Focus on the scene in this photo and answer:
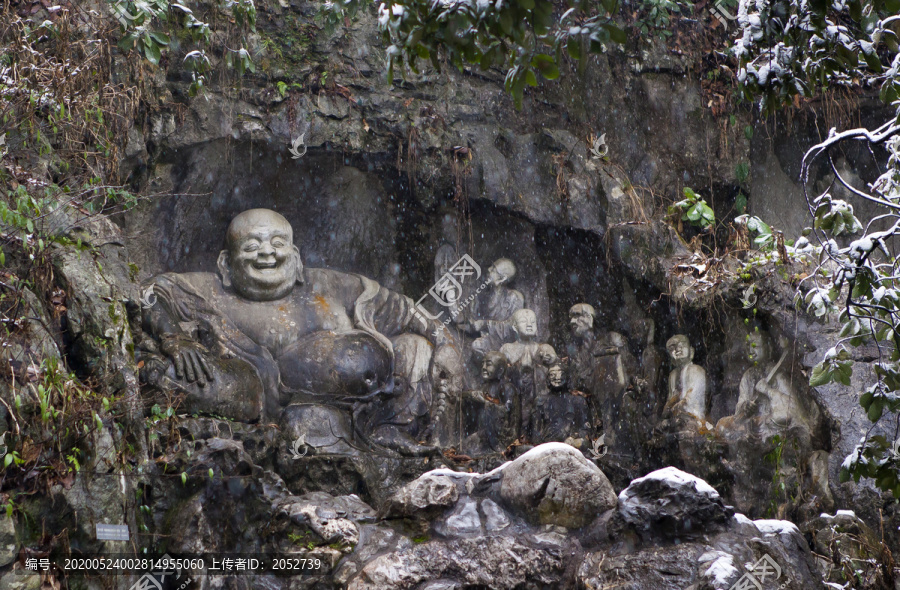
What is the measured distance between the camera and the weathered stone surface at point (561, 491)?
186 inches

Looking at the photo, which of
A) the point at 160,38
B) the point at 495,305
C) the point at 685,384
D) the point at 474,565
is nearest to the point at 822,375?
the point at 474,565

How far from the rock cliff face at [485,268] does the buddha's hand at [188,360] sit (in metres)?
0.39

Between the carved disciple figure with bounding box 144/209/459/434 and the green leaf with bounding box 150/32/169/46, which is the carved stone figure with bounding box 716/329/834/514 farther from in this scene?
the green leaf with bounding box 150/32/169/46

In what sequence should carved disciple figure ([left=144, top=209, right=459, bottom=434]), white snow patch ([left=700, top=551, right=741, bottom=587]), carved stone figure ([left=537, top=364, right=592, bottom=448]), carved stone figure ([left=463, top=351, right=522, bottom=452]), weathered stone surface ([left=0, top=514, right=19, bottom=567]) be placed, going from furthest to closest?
carved stone figure ([left=537, top=364, right=592, bottom=448]) → carved stone figure ([left=463, top=351, right=522, bottom=452]) → carved disciple figure ([left=144, top=209, right=459, bottom=434]) → weathered stone surface ([left=0, top=514, right=19, bottom=567]) → white snow patch ([left=700, top=551, right=741, bottom=587])

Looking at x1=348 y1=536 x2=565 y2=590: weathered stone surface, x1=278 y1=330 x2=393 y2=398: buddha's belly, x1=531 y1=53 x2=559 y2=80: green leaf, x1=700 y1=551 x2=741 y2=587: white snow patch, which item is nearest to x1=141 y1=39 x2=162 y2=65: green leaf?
x1=278 y1=330 x2=393 y2=398: buddha's belly

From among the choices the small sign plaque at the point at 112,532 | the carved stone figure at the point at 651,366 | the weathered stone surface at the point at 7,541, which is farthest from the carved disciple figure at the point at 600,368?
the weathered stone surface at the point at 7,541

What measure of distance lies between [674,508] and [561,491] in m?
0.57

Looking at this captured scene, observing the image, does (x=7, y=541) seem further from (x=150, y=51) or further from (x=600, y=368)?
(x=600, y=368)

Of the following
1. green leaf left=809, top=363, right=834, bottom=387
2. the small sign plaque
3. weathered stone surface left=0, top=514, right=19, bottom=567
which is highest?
green leaf left=809, top=363, right=834, bottom=387

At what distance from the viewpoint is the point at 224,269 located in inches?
302

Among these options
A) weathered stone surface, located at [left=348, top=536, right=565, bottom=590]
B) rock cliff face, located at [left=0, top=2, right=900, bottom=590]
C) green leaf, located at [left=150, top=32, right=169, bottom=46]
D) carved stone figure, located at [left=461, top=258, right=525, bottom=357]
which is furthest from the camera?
carved stone figure, located at [left=461, top=258, right=525, bottom=357]

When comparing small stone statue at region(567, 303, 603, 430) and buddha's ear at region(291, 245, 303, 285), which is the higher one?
buddha's ear at region(291, 245, 303, 285)

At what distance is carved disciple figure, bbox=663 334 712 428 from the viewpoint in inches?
298

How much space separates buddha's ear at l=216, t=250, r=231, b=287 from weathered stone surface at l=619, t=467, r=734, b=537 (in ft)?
13.9
